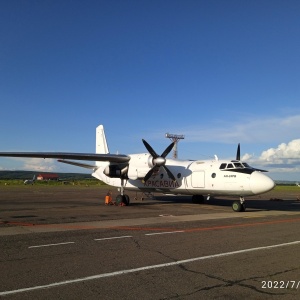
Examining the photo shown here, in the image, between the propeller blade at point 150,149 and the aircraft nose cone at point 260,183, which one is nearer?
the aircraft nose cone at point 260,183

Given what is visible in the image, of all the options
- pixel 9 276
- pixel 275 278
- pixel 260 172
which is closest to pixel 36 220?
pixel 9 276

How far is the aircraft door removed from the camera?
22.0m

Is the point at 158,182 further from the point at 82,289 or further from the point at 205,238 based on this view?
the point at 82,289

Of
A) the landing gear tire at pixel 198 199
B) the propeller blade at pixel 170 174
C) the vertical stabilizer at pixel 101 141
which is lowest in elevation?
the landing gear tire at pixel 198 199

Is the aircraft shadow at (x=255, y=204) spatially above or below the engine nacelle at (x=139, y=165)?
below

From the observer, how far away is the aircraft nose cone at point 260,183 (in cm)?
1825

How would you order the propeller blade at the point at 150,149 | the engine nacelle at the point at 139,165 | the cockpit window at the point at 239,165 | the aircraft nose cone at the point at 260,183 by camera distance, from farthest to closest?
the propeller blade at the point at 150,149 → the engine nacelle at the point at 139,165 → the cockpit window at the point at 239,165 → the aircraft nose cone at the point at 260,183

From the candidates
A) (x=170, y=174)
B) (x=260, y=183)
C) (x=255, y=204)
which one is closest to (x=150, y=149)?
(x=170, y=174)

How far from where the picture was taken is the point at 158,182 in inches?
982

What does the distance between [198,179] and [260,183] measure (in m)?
4.79
